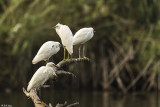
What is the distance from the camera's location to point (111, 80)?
1753cm

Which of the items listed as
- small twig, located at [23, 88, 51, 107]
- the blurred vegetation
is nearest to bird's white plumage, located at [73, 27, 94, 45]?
small twig, located at [23, 88, 51, 107]

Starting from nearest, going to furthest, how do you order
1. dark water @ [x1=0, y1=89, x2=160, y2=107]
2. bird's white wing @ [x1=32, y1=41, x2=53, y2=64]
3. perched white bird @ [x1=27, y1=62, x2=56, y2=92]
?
perched white bird @ [x1=27, y1=62, x2=56, y2=92], bird's white wing @ [x1=32, y1=41, x2=53, y2=64], dark water @ [x1=0, y1=89, x2=160, y2=107]

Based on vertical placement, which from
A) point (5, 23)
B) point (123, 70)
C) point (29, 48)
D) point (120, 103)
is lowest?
point (120, 103)

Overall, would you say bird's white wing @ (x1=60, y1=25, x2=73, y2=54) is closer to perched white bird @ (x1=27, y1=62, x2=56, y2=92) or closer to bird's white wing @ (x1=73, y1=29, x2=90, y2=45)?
bird's white wing @ (x1=73, y1=29, x2=90, y2=45)

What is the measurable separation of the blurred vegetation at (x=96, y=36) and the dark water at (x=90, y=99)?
0.44 metres

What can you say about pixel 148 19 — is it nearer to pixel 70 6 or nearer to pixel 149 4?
pixel 149 4

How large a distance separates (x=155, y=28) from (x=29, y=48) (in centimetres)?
540

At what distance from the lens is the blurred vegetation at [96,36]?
1697cm

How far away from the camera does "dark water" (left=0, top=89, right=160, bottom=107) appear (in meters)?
14.9

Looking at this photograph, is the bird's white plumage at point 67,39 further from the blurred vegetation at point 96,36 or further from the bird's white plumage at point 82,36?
the blurred vegetation at point 96,36

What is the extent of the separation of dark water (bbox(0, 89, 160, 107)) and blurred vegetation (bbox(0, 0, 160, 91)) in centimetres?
44

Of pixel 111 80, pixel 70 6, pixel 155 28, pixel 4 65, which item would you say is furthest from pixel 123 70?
pixel 4 65

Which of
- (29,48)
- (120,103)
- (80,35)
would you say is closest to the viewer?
(80,35)

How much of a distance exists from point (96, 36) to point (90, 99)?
320cm
